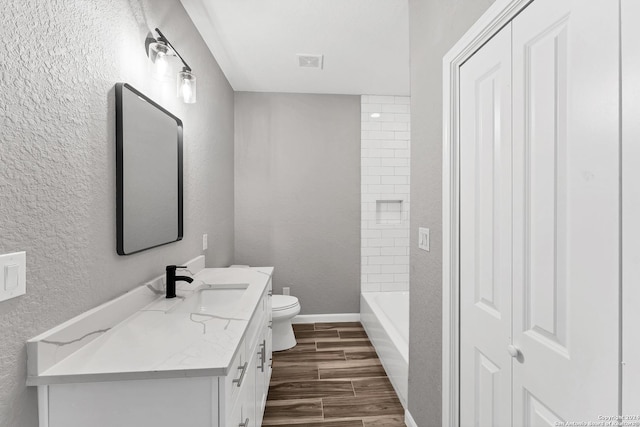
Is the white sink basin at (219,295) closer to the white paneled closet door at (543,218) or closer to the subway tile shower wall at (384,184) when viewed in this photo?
the white paneled closet door at (543,218)

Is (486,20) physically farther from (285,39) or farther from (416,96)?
(285,39)

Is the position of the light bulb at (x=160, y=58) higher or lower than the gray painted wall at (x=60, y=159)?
higher

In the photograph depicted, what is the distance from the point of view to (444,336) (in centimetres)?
143

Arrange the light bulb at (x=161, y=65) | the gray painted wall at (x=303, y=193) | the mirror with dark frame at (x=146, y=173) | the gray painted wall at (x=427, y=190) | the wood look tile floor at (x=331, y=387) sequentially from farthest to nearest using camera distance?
the gray painted wall at (x=303, y=193)
the wood look tile floor at (x=331, y=387)
the light bulb at (x=161, y=65)
the gray painted wall at (x=427, y=190)
the mirror with dark frame at (x=146, y=173)

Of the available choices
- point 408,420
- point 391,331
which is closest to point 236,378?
point 408,420

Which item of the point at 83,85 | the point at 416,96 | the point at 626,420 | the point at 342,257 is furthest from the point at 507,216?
the point at 342,257

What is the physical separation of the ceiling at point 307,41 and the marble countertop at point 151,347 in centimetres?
179

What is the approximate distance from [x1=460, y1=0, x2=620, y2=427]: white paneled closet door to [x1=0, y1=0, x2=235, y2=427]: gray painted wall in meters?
1.40

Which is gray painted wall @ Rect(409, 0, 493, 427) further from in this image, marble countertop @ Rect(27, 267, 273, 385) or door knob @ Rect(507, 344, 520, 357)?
marble countertop @ Rect(27, 267, 273, 385)

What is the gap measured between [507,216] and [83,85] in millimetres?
1490

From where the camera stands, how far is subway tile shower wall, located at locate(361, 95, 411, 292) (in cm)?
359

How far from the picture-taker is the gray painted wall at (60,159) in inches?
32.8

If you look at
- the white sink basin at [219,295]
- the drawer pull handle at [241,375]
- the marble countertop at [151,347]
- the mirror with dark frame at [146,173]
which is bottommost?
the drawer pull handle at [241,375]

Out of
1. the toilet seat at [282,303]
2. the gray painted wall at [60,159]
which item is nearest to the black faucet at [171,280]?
the gray painted wall at [60,159]
